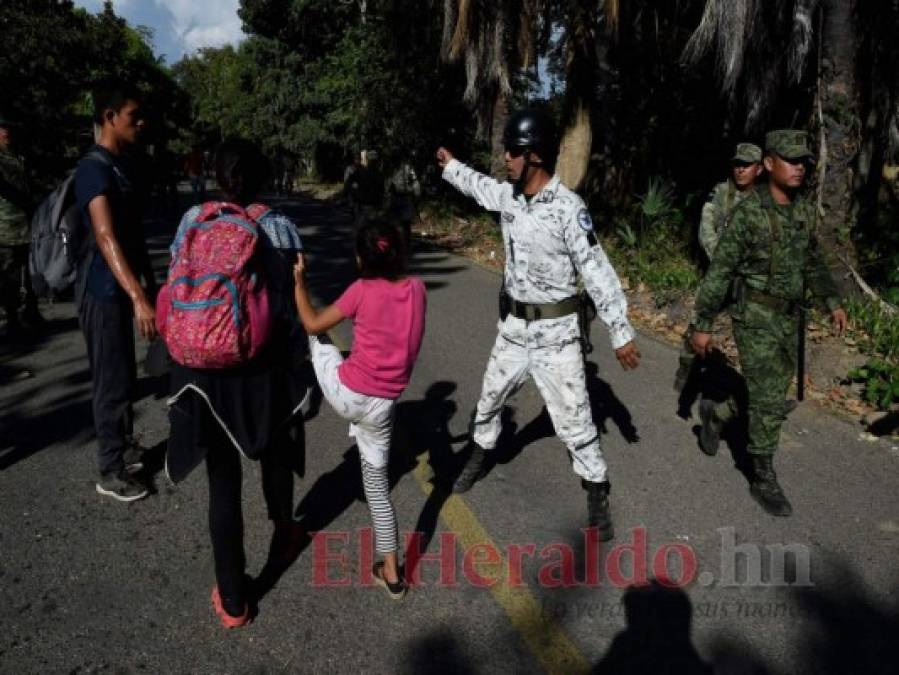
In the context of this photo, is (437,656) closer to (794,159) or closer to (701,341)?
(701,341)

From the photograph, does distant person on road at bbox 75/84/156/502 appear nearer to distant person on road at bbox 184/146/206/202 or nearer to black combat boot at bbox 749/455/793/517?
black combat boot at bbox 749/455/793/517

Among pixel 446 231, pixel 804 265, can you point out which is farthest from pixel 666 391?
pixel 446 231

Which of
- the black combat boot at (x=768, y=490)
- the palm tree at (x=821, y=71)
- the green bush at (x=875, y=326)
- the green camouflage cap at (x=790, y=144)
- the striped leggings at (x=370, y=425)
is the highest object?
the palm tree at (x=821, y=71)

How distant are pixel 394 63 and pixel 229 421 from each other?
17.7 metres

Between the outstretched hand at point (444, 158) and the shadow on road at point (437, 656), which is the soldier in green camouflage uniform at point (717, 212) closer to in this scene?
the outstretched hand at point (444, 158)

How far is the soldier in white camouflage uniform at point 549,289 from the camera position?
3.39m

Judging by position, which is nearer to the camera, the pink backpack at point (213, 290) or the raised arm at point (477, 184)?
the pink backpack at point (213, 290)

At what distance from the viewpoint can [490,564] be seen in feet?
11.2

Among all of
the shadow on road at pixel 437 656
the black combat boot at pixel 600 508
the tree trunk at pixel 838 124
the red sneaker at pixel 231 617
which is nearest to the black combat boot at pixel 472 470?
the black combat boot at pixel 600 508

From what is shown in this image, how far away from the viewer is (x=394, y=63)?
733 inches

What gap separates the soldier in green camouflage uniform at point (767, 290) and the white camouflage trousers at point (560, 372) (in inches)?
35.2

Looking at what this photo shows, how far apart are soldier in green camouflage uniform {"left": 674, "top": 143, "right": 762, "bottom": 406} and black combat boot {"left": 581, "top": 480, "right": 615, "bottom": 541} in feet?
6.52

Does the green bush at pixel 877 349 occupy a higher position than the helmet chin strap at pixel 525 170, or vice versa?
the helmet chin strap at pixel 525 170

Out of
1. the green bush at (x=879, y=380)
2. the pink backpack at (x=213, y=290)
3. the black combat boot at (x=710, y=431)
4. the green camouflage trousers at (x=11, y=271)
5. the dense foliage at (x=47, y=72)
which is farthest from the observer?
the dense foliage at (x=47, y=72)
